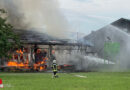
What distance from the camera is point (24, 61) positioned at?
51969 millimetres

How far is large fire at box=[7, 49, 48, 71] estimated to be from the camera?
4938 cm

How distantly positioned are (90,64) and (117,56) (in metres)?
5.83

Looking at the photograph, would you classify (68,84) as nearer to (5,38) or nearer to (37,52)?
(5,38)

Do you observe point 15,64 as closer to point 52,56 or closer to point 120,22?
point 52,56

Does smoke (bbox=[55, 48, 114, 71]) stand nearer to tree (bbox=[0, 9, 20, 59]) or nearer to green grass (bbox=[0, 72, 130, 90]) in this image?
tree (bbox=[0, 9, 20, 59])

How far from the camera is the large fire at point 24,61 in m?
49.4

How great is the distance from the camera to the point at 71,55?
53.9 metres

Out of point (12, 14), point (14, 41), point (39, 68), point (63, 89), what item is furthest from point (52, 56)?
point (63, 89)

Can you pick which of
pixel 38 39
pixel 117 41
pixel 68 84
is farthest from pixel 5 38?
pixel 117 41

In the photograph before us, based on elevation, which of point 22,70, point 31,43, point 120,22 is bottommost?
point 22,70

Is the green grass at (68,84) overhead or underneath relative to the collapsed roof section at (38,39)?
underneath

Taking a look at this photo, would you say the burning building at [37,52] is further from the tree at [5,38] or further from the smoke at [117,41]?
the tree at [5,38]

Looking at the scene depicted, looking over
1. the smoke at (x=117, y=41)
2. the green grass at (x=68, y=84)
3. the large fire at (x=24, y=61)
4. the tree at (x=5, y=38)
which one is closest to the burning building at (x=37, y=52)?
the large fire at (x=24, y=61)

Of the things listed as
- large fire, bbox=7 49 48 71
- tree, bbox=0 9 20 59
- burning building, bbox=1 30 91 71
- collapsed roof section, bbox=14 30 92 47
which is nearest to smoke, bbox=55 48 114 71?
burning building, bbox=1 30 91 71
